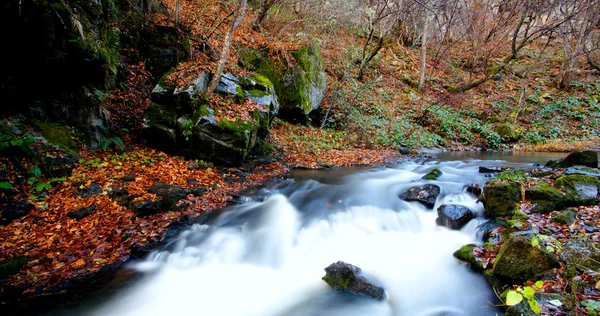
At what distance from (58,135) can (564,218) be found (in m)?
9.39

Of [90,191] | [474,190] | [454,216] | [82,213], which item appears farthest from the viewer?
[474,190]

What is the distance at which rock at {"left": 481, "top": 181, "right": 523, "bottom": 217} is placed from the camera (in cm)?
526

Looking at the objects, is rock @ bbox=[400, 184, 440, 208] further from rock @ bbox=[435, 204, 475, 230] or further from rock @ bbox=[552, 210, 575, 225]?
rock @ bbox=[552, 210, 575, 225]

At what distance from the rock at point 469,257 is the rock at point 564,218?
1263 millimetres

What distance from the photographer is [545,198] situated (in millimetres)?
5078

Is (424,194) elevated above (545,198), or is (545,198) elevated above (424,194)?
(545,198)

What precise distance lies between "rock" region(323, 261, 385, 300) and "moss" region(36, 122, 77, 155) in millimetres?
5782

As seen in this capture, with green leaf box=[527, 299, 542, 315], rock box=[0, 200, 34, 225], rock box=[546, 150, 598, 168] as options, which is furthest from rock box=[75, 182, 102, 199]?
rock box=[546, 150, 598, 168]

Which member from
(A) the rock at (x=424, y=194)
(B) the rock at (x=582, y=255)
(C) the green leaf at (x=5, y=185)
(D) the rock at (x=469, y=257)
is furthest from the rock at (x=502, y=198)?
(C) the green leaf at (x=5, y=185)

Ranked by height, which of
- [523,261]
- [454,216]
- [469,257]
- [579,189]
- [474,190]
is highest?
[579,189]

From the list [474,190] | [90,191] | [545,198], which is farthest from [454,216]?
[90,191]

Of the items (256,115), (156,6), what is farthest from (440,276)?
(156,6)

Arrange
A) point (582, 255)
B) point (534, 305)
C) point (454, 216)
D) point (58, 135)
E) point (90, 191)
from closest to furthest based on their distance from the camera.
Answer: point (534, 305), point (582, 255), point (90, 191), point (454, 216), point (58, 135)

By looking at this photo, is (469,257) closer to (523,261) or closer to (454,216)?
(523,261)
